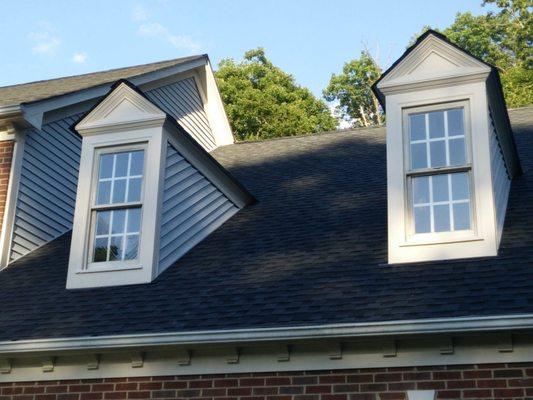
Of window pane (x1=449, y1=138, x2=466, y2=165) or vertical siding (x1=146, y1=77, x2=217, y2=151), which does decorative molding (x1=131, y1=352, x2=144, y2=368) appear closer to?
window pane (x1=449, y1=138, x2=466, y2=165)

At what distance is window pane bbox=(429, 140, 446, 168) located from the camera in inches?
335

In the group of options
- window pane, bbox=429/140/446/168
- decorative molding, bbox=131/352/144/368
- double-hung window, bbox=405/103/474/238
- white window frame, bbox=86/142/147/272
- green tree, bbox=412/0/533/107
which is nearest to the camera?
decorative molding, bbox=131/352/144/368

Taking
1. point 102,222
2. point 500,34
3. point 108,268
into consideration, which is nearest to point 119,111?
point 102,222

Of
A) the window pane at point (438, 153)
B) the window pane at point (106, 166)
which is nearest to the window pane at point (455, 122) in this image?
the window pane at point (438, 153)

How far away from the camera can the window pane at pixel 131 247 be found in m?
9.27

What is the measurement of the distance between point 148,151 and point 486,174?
4.02 m

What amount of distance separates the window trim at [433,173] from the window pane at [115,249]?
11.1 ft

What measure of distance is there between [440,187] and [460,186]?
21 cm

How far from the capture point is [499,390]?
21.2ft

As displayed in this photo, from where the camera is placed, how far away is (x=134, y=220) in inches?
373

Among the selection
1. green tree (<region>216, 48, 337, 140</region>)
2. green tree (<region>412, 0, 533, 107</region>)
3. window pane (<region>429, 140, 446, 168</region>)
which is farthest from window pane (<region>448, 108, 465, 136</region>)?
green tree (<region>412, 0, 533, 107</region>)

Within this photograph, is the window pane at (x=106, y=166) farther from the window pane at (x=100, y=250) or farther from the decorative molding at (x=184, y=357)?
the decorative molding at (x=184, y=357)

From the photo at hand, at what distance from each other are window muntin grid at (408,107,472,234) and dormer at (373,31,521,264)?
0.03 feet

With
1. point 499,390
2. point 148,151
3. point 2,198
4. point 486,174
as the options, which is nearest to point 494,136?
point 486,174
